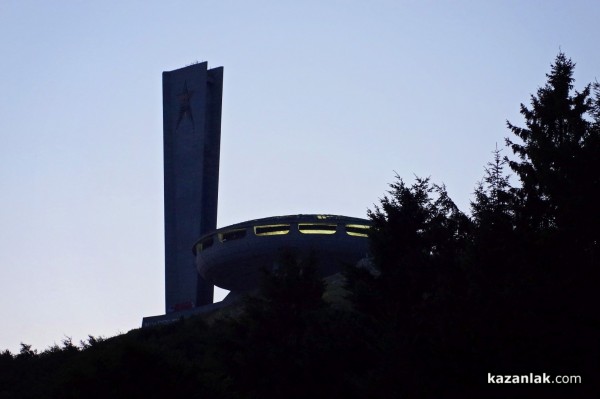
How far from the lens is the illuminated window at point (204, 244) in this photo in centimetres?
11402

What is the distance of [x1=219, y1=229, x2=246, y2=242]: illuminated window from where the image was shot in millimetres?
110500

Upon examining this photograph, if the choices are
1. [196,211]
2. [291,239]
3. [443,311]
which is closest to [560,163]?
[443,311]

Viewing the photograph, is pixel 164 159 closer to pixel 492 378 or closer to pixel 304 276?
pixel 304 276

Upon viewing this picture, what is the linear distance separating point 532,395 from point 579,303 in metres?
3.20

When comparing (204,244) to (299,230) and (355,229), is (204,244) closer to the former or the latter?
(299,230)

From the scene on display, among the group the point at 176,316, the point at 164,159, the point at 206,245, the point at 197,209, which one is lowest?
the point at 176,316

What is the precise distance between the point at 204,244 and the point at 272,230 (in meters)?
11.0

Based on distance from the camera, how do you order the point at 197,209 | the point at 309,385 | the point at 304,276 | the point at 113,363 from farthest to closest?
the point at 197,209, the point at 304,276, the point at 309,385, the point at 113,363

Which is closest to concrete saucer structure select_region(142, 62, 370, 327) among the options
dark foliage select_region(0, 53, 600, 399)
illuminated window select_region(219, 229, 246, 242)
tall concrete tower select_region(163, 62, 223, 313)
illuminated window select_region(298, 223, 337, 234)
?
tall concrete tower select_region(163, 62, 223, 313)

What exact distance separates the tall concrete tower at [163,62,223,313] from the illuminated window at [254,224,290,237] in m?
21.6

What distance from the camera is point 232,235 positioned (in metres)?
111

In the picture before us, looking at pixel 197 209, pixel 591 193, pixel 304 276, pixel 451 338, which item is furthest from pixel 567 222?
pixel 197 209

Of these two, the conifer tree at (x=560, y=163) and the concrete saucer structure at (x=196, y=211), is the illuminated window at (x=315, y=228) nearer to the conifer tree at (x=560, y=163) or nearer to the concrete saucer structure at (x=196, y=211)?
the concrete saucer structure at (x=196, y=211)

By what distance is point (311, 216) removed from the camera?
10912 centimetres
